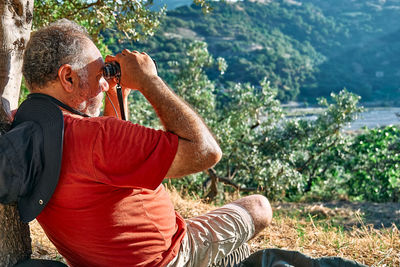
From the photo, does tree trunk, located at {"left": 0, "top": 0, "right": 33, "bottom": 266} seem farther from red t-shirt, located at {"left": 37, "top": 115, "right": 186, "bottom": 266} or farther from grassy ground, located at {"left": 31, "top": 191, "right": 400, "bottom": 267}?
grassy ground, located at {"left": 31, "top": 191, "right": 400, "bottom": 267}

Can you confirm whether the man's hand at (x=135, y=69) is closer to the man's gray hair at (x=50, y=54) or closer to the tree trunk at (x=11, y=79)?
the man's gray hair at (x=50, y=54)

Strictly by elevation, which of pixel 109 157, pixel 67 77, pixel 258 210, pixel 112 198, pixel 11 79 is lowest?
pixel 258 210

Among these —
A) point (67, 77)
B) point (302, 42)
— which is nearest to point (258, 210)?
point (67, 77)

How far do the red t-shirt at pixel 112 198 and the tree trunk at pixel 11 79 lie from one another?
0.24m

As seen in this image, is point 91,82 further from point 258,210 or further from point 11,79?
point 258,210

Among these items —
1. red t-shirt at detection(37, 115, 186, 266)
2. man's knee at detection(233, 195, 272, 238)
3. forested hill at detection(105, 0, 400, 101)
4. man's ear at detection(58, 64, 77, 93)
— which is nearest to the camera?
red t-shirt at detection(37, 115, 186, 266)

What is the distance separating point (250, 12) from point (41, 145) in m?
84.3

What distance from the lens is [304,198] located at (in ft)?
44.7

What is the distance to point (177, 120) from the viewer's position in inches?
61.1

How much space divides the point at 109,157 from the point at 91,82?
1.37 feet

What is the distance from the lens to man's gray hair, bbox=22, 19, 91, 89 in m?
1.62

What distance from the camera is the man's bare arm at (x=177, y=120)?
1.53 m

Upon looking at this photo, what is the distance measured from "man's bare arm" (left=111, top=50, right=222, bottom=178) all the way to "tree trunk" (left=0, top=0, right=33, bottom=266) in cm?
68

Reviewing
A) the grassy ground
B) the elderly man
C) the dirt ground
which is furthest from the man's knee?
the dirt ground
